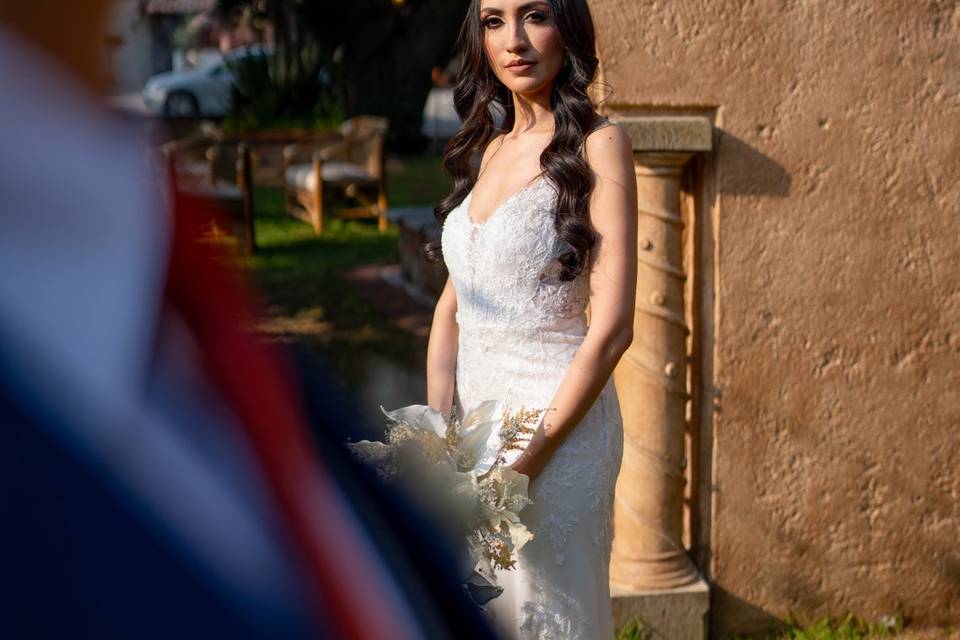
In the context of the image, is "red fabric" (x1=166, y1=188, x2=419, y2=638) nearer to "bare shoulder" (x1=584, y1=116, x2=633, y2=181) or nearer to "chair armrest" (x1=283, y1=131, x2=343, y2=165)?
"bare shoulder" (x1=584, y1=116, x2=633, y2=181)

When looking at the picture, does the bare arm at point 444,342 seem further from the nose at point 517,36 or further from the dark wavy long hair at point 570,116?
the nose at point 517,36

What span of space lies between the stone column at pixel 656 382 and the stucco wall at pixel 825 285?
109 millimetres

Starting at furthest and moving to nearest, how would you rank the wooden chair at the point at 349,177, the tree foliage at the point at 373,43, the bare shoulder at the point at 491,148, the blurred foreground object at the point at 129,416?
the tree foliage at the point at 373,43
the wooden chair at the point at 349,177
the bare shoulder at the point at 491,148
the blurred foreground object at the point at 129,416

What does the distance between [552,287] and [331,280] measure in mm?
7813

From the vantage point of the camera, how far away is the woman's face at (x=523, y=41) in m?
2.19

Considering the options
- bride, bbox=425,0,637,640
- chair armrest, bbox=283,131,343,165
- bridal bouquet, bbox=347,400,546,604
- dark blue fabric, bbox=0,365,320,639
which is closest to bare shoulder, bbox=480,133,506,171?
A: bride, bbox=425,0,637,640

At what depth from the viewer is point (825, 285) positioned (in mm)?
3512

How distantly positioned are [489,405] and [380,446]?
86 centimetres

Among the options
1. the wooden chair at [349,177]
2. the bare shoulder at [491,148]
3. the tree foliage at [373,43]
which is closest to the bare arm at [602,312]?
the bare shoulder at [491,148]

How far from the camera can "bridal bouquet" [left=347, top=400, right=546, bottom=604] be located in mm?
1540

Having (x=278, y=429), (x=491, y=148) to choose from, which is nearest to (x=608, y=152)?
(x=491, y=148)

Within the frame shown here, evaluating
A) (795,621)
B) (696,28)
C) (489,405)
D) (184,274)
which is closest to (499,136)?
(489,405)

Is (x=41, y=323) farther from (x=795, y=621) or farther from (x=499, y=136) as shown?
(x=795, y=621)

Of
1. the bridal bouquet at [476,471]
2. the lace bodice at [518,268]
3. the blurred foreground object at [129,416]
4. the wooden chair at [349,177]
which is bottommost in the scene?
the wooden chair at [349,177]
